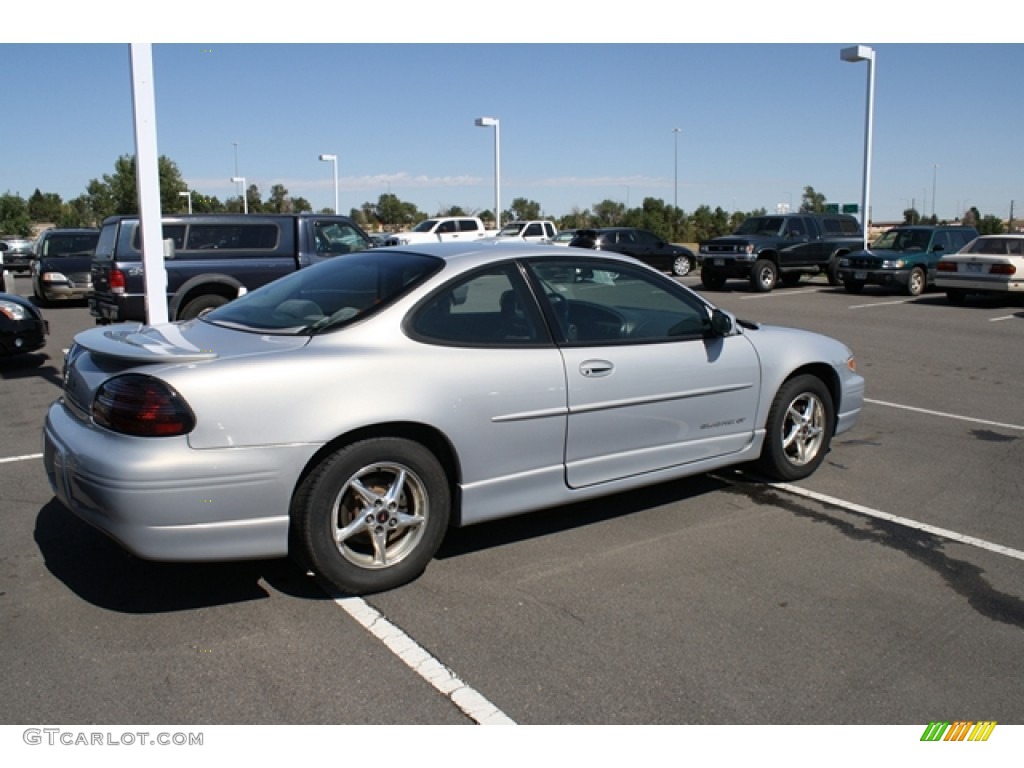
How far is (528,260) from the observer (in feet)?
15.5

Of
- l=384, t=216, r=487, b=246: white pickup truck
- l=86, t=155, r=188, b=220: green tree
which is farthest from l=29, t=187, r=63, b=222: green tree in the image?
l=384, t=216, r=487, b=246: white pickup truck

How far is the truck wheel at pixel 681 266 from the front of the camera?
29.6 m

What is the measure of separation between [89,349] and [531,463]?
2138 mm

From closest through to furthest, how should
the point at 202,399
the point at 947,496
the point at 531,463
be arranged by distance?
the point at 202,399 → the point at 531,463 → the point at 947,496

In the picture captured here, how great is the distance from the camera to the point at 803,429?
5828 mm

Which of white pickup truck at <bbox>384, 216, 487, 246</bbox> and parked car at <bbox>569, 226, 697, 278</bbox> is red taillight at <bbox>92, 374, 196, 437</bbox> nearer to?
parked car at <bbox>569, 226, 697, 278</bbox>

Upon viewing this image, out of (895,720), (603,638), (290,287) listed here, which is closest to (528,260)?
(290,287)

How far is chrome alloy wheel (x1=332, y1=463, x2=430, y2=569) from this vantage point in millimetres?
3979

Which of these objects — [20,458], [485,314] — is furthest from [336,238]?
[485,314]

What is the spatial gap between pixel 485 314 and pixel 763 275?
18.6 metres

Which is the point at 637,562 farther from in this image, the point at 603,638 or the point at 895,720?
the point at 895,720

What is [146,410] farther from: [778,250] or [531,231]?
[531,231]

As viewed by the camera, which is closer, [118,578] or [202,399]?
[202,399]

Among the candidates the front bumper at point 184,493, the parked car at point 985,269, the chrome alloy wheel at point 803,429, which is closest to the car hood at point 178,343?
the front bumper at point 184,493
